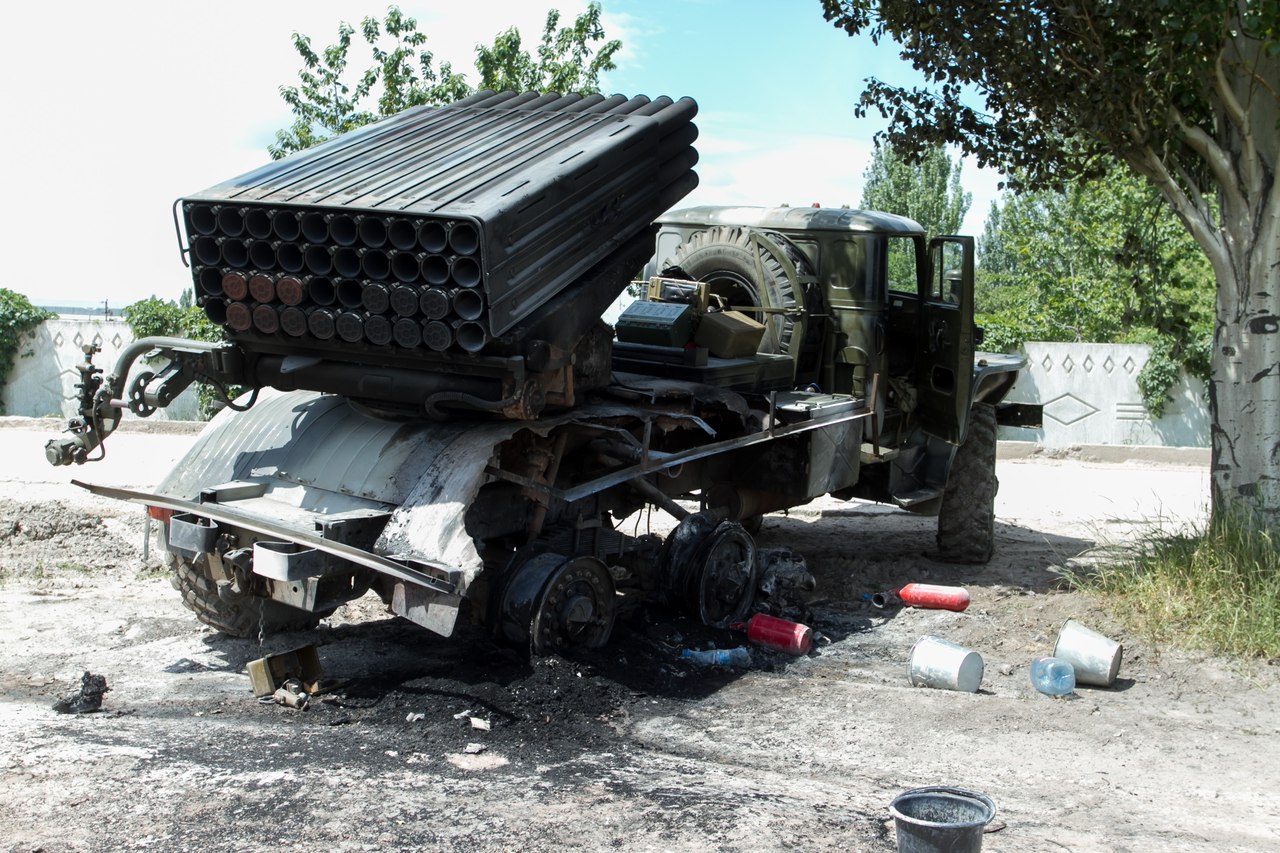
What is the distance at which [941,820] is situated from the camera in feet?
13.7

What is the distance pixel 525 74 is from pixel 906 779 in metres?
12.8

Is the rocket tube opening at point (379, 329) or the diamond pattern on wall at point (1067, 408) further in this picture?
the diamond pattern on wall at point (1067, 408)

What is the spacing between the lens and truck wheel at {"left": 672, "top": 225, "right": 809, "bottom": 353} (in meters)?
8.29

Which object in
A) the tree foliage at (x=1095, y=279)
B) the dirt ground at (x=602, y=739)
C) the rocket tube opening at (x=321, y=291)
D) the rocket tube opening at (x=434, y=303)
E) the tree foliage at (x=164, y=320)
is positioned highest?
the tree foliage at (x=1095, y=279)

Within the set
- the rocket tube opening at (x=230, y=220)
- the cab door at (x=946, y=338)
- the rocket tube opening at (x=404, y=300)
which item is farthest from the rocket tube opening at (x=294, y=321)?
the cab door at (x=946, y=338)

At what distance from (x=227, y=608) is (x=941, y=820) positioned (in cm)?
419

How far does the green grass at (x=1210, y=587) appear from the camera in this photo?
22.6 feet

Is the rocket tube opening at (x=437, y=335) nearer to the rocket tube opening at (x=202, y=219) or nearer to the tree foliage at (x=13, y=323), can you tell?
the rocket tube opening at (x=202, y=219)

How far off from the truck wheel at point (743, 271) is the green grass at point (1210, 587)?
8.91ft

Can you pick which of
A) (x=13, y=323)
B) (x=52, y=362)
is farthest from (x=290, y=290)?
(x=13, y=323)

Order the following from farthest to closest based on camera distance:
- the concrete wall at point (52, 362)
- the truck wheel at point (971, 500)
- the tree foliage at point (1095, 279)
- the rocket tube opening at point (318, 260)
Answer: the concrete wall at point (52, 362)
the tree foliage at point (1095, 279)
the truck wheel at point (971, 500)
the rocket tube opening at point (318, 260)

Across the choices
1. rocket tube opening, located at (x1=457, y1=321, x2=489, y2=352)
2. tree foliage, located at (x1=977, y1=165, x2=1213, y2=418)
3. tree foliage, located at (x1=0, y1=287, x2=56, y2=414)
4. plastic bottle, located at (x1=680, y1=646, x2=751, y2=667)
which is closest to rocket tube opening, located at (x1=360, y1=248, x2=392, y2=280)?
rocket tube opening, located at (x1=457, y1=321, x2=489, y2=352)

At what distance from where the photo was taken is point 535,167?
19.5 feet

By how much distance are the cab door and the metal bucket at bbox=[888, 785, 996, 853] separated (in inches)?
187
